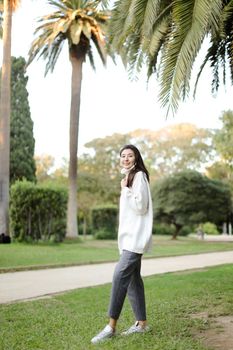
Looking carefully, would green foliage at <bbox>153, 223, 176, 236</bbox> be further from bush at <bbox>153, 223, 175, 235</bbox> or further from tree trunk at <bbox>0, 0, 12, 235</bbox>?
tree trunk at <bbox>0, 0, 12, 235</bbox>

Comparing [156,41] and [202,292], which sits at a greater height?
[156,41]

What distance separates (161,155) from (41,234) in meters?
35.1

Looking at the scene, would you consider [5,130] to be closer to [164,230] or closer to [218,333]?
[218,333]

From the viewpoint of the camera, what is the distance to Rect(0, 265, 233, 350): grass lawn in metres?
4.61

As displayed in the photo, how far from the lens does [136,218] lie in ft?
15.6

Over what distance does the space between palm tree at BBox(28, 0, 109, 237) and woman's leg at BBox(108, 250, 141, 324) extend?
918 inches

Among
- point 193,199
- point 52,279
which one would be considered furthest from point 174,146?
point 52,279

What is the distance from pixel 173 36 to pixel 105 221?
1033 inches

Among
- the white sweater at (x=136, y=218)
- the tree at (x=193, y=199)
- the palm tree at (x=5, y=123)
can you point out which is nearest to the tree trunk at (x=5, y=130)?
the palm tree at (x=5, y=123)

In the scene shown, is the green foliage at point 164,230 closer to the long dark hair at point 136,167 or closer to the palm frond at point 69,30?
the palm frond at point 69,30

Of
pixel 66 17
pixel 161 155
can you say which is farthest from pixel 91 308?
pixel 161 155

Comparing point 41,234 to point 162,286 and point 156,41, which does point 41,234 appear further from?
point 156,41

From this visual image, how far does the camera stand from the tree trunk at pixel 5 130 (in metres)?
23.2

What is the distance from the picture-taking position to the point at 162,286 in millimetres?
9211
